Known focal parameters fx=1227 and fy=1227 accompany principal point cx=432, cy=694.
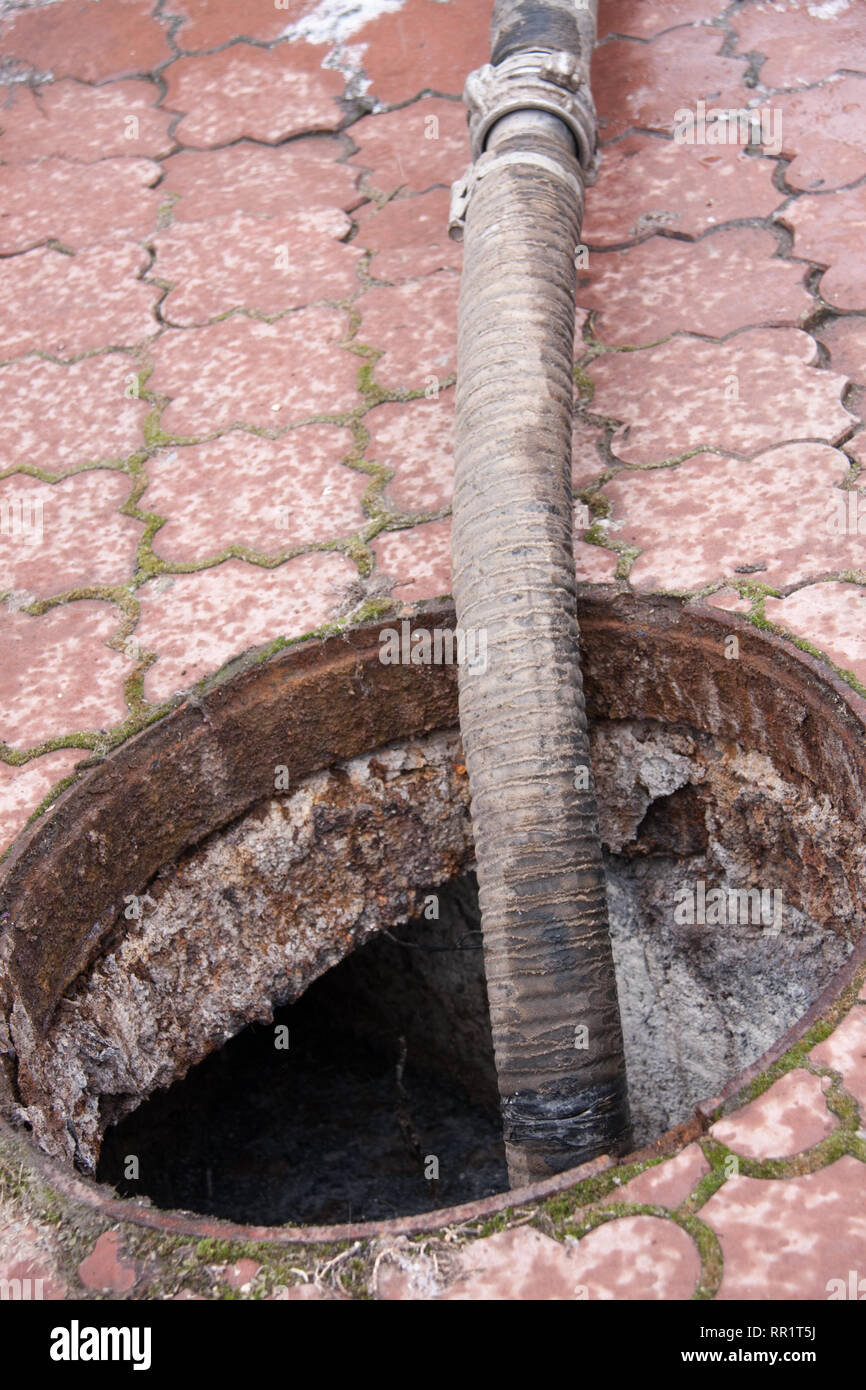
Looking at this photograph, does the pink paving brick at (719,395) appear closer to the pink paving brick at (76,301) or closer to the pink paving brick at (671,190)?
the pink paving brick at (671,190)

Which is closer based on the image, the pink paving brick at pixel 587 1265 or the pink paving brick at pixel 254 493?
the pink paving brick at pixel 587 1265

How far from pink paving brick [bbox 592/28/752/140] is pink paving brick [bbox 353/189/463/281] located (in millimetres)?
569

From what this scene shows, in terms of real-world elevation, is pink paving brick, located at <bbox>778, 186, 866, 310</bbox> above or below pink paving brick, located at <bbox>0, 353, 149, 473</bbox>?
above

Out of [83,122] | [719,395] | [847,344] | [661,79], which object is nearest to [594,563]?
[719,395]

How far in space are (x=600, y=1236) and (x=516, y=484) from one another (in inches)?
Answer: 48.9

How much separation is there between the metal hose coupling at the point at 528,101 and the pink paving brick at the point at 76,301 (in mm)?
909

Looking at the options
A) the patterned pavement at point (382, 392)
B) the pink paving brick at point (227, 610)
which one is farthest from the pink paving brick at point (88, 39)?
the pink paving brick at point (227, 610)

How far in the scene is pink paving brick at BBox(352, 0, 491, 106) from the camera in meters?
3.84

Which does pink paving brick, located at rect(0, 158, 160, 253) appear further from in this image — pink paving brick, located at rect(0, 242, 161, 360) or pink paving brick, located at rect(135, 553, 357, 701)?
pink paving brick, located at rect(135, 553, 357, 701)

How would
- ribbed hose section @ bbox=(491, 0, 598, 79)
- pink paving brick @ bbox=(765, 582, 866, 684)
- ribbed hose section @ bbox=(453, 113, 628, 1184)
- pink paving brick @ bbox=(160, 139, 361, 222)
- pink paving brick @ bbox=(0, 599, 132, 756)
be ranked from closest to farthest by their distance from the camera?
ribbed hose section @ bbox=(453, 113, 628, 1184)
pink paving brick @ bbox=(765, 582, 866, 684)
pink paving brick @ bbox=(0, 599, 132, 756)
ribbed hose section @ bbox=(491, 0, 598, 79)
pink paving brick @ bbox=(160, 139, 361, 222)

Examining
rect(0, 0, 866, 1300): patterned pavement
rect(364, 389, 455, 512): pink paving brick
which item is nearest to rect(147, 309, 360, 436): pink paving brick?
rect(0, 0, 866, 1300): patterned pavement

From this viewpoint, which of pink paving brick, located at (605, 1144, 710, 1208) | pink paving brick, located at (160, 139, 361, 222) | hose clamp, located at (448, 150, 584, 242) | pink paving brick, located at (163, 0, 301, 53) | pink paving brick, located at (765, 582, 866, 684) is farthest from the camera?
pink paving brick, located at (163, 0, 301, 53)

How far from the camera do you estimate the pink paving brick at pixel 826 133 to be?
10.3 ft

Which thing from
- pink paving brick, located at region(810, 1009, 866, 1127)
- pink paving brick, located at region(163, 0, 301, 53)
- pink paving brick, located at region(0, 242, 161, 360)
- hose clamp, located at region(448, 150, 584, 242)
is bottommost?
pink paving brick, located at region(810, 1009, 866, 1127)
